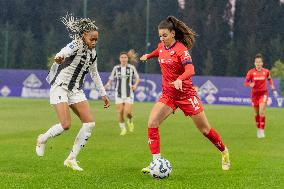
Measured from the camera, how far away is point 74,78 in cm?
1080

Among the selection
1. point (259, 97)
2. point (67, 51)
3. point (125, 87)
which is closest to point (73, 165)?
point (67, 51)

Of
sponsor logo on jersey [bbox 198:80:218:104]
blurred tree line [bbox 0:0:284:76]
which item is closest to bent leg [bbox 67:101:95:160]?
sponsor logo on jersey [bbox 198:80:218:104]

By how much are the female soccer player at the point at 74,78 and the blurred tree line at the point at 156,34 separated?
5538 centimetres

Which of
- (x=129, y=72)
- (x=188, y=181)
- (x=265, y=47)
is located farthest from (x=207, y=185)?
(x=265, y=47)

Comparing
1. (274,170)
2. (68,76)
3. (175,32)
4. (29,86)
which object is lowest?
(29,86)

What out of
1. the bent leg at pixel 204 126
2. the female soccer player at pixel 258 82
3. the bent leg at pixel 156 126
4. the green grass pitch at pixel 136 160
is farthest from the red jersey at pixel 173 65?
the female soccer player at pixel 258 82

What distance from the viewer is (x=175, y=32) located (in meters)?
10.5

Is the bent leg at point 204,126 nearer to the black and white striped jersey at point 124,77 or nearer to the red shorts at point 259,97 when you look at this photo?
the red shorts at point 259,97

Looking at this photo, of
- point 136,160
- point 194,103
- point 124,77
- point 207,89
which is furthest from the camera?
point 207,89

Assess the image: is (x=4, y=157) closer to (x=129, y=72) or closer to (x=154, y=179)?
(x=154, y=179)

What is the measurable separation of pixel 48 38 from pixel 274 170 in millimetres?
61545

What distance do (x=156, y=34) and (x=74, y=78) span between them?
192 ft

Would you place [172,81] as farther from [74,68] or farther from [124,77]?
[124,77]

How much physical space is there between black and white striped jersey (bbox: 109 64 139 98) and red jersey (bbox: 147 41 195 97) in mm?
9911
